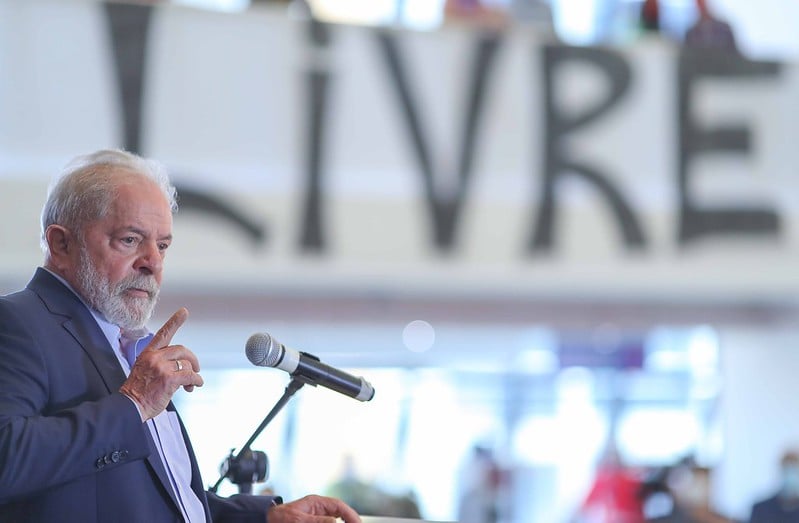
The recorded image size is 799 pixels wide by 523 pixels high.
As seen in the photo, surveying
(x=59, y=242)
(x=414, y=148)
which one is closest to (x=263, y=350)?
(x=59, y=242)

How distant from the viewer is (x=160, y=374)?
164 centimetres

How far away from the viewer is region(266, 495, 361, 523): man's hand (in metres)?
1.94

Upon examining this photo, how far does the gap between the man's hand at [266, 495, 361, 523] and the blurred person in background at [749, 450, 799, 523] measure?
5.03 meters

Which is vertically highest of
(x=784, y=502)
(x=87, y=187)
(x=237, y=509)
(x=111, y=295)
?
(x=87, y=187)

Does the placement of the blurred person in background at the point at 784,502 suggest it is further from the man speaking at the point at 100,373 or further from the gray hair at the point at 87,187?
the gray hair at the point at 87,187

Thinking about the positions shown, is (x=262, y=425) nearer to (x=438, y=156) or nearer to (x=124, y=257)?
(x=124, y=257)

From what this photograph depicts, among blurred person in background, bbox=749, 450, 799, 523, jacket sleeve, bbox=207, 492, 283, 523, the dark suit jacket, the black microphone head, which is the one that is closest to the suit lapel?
the dark suit jacket

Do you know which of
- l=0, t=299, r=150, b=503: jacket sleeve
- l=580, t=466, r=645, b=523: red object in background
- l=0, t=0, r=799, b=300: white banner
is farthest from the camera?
l=580, t=466, r=645, b=523: red object in background

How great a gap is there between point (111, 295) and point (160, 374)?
0.22 metres

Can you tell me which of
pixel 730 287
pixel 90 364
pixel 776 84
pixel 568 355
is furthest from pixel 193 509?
pixel 568 355

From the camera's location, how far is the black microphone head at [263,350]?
75.4 inches

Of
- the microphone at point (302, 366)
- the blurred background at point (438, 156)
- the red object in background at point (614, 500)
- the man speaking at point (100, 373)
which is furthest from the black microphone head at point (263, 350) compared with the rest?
the red object in background at point (614, 500)

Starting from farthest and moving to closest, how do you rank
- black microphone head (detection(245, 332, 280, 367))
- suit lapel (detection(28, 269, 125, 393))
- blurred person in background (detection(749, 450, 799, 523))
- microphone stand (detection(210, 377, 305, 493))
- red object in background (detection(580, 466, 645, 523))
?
red object in background (detection(580, 466, 645, 523)) → blurred person in background (detection(749, 450, 799, 523)) → microphone stand (detection(210, 377, 305, 493)) → black microphone head (detection(245, 332, 280, 367)) → suit lapel (detection(28, 269, 125, 393))

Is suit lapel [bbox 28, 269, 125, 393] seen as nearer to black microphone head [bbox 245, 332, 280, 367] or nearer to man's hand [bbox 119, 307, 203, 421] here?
man's hand [bbox 119, 307, 203, 421]
